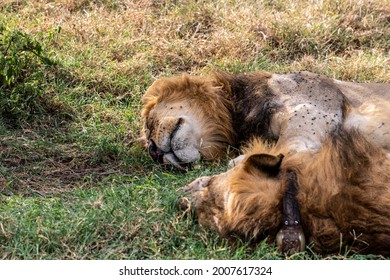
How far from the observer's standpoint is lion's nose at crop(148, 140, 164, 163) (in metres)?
5.23

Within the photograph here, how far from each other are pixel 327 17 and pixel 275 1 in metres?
0.66

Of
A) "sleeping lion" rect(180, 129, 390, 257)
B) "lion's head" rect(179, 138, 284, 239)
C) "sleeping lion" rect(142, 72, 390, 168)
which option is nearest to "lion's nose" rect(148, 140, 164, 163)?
"sleeping lion" rect(142, 72, 390, 168)

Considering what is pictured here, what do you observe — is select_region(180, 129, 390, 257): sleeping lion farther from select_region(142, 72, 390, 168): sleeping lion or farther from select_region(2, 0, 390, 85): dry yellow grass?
select_region(2, 0, 390, 85): dry yellow grass

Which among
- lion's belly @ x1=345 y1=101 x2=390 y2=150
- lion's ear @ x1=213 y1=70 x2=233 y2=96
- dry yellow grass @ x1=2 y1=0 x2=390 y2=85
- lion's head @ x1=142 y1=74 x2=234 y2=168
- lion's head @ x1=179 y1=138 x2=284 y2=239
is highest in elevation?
lion's head @ x1=179 y1=138 x2=284 y2=239

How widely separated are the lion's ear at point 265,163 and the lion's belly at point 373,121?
1.29 m

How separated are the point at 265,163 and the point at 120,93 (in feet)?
9.57

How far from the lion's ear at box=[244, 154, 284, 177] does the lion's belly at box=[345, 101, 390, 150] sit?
129 centimetres

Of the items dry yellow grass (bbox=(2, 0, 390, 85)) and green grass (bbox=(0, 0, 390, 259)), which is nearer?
green grass (bbox=(0, 0, 390, 259))

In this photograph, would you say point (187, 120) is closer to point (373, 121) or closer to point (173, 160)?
point (173, 160)

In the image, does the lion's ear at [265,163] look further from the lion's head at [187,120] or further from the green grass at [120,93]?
the lion's head at [187,120]

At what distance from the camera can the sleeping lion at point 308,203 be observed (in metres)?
3.54

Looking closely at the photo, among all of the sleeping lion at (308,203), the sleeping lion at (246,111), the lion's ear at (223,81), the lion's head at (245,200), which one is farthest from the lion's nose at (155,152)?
the sleeping lion at (308,203)

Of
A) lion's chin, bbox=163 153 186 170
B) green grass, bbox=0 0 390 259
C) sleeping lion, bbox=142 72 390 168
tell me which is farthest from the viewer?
lion's chin, bbox=163 153 186 170
